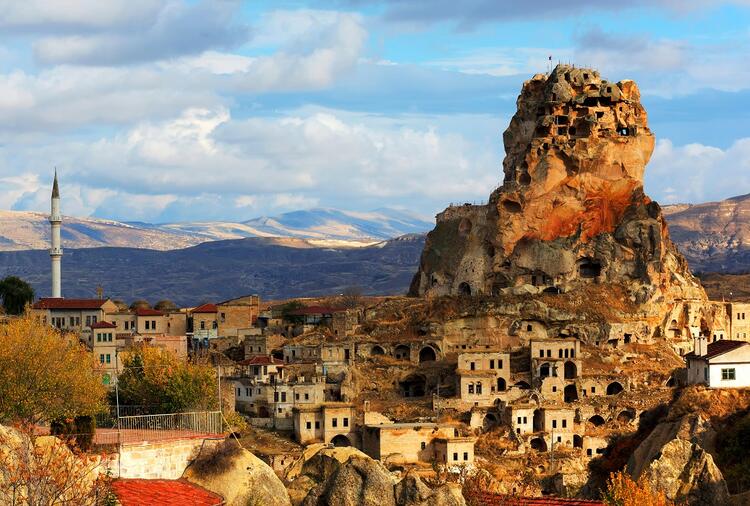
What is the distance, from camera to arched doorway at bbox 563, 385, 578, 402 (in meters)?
96.8

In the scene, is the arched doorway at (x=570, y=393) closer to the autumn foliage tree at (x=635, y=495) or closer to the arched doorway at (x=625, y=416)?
the arched doorway at (x=625, y=416)

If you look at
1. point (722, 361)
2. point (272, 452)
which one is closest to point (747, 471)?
point (722, 361)

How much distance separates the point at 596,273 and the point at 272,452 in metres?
31.5

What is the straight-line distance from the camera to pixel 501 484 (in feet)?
268

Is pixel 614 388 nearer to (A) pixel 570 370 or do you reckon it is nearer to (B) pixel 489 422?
(A) pixel 570 370

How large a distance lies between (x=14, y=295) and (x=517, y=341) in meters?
36.1

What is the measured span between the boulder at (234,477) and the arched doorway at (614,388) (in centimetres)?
5758

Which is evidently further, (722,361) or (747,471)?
(722,361)

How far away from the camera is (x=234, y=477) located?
1624 inches

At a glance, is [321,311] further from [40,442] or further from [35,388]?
[40,442]

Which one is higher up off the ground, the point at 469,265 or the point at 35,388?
the point at 469,265

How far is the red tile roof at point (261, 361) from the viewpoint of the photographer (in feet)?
324

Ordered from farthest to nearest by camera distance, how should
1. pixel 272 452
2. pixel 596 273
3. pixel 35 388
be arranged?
pixel 596 273
pixel 272 452
pixel 35 388

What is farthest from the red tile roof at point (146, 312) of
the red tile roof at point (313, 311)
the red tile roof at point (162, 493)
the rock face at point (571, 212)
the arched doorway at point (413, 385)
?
the red tile roof at point (162, 493)
